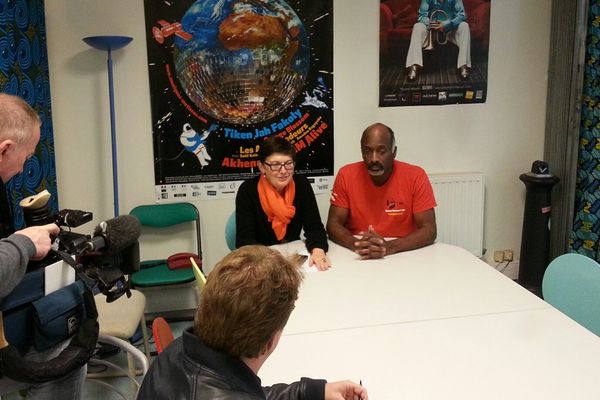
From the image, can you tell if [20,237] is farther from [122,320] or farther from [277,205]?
[277,205]

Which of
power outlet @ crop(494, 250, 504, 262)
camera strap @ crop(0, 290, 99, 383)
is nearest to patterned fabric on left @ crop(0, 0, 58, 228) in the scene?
camera strap @ crop(0, 290, 99, 383)

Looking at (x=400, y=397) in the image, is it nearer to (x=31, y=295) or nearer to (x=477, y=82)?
(x=31, y=295)

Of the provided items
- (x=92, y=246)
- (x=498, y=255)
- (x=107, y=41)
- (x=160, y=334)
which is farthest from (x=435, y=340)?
(x=498, y=255)

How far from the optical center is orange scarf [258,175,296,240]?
2869 mm

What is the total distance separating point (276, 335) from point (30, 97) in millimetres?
2522

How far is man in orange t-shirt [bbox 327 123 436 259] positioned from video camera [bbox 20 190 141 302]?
1357 millimetres

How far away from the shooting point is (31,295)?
1542mm

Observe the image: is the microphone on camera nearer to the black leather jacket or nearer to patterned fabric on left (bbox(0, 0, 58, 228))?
the black leather jacket

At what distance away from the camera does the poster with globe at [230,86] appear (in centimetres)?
351

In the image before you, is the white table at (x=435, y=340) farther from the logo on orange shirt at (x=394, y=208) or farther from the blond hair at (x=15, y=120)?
the blond hair at (x=15, y=120)

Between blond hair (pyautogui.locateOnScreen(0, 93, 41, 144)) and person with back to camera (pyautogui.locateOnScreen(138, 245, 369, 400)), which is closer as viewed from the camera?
person with back to camera (pyautogui.locateOnScreen(138, 245, 369, 400))

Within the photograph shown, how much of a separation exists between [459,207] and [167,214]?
196cm

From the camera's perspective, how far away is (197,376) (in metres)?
1.06

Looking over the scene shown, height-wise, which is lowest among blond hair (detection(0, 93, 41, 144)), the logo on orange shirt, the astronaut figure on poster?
the logo on orange shirt
